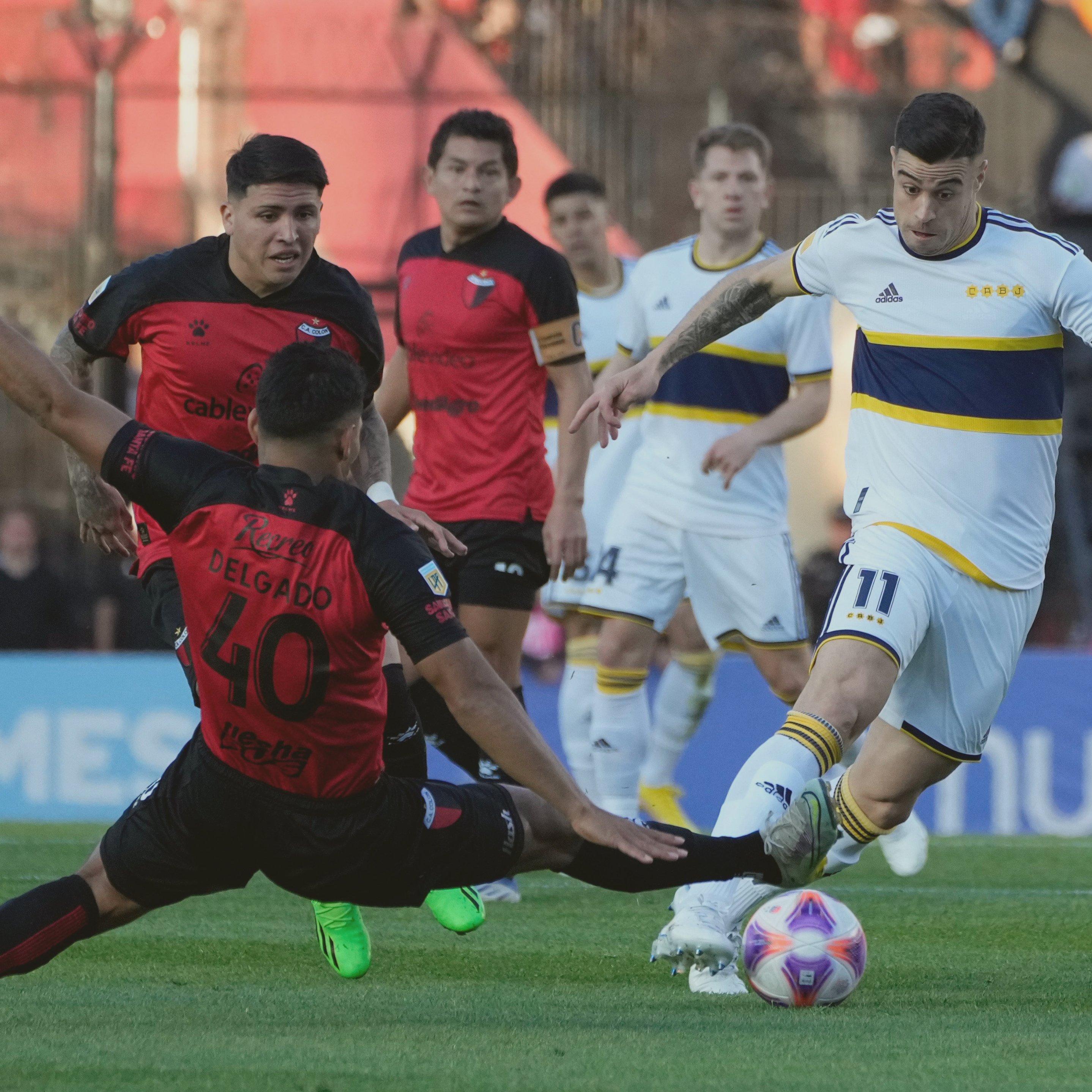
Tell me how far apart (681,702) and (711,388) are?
1804 mm

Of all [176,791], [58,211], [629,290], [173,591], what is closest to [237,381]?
[173,591]

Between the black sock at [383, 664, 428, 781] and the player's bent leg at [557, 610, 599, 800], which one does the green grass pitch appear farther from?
the player's bent leg at [557, 610, 599, 800]

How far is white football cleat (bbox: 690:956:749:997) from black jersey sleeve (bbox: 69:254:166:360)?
2515 millimetres

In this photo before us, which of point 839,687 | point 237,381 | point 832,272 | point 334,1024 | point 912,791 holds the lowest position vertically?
point 334,1024

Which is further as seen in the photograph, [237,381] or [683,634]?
[683,634]

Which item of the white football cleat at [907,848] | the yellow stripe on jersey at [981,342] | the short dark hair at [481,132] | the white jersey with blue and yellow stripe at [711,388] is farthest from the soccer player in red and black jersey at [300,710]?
the white football cleat at [907,848]

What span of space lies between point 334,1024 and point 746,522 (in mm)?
3924

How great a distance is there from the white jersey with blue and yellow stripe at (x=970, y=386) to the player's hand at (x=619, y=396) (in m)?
0.60

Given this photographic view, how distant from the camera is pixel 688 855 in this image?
179 inches

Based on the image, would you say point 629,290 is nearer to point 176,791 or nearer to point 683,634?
point 683,634

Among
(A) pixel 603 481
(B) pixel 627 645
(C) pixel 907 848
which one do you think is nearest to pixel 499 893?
(B) pixel 627 645

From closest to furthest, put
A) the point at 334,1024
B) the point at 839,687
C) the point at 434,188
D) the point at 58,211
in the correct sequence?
the point at 334,1024 < the point at 839,687 < the point at 434,188 < the point at 58,211

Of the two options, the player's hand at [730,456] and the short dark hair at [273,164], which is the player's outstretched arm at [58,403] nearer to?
the short dark hair at [273,164]

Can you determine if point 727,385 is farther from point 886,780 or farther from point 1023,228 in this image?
point 886,780
